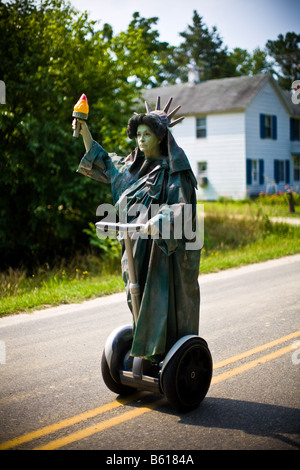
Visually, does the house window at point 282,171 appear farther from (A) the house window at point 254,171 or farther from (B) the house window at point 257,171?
(A) the house window at point 254,171

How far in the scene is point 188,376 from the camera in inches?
160

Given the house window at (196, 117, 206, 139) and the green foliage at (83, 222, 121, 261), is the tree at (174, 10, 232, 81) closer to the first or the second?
the house window at (196, 117, 206, 139)

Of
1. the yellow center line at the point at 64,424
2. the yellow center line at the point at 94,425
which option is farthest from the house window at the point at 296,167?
the yellow center line at the point at 64,424

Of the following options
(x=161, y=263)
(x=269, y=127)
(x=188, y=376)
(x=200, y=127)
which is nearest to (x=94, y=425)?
(x=188, y=376)

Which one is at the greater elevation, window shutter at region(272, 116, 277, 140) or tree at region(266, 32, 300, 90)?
tree at region(266, 32, 300, 90)

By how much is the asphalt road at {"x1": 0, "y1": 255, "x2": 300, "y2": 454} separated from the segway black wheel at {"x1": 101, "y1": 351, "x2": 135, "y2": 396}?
0.28 ft

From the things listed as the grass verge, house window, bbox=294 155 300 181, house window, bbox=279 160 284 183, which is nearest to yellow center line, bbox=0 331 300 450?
the grass verge

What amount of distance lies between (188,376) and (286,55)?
59.7 meters

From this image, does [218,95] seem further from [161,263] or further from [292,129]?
[161,263]

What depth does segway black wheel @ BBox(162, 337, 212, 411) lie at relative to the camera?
12.9ft

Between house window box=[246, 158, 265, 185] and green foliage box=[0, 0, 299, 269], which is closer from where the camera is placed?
green foliage box=[0, 0, 299, 269]

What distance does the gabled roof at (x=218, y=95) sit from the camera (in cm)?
2969

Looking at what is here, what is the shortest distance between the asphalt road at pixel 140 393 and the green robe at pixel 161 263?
57 centimetres
